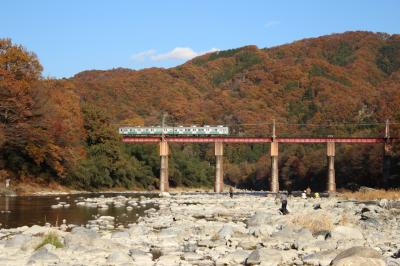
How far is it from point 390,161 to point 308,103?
339ft

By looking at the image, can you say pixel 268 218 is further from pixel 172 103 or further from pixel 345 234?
pixel 172 103

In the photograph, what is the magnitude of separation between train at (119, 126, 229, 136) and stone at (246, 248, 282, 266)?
71.0 meters

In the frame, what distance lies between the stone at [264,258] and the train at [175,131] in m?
71.0

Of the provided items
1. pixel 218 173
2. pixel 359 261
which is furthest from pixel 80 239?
pixel 218 173

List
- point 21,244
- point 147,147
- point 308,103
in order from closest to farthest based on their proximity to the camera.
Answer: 1. point 21,244
2. point 147,147
3. point 308,103

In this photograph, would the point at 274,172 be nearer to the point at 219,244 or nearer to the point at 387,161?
the point at 387,161

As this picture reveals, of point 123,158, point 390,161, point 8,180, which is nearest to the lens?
point 8,180

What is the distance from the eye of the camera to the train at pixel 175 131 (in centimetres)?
8781

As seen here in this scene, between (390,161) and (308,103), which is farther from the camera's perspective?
(308,103)

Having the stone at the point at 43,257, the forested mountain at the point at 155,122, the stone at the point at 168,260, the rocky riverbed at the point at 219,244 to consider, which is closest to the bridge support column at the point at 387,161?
the forested mountain at the point at 155,122

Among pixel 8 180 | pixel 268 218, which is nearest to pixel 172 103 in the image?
pixel 8 180

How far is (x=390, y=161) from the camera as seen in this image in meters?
Answer: 88.1

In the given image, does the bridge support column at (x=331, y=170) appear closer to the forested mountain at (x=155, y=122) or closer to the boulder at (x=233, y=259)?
the forested mountain at (x=155, y=122)

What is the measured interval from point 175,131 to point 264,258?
71.9 m
